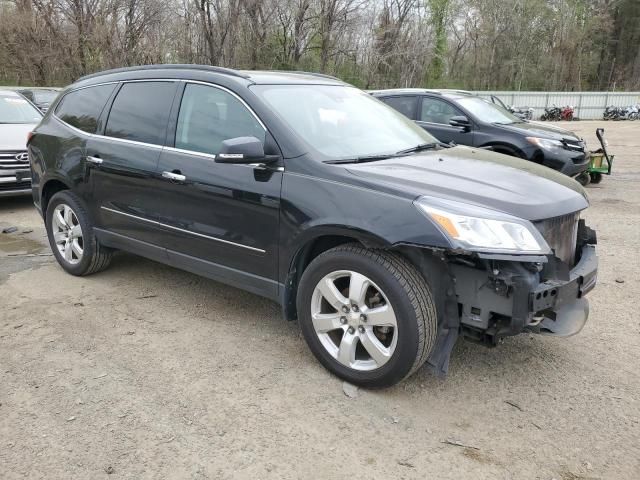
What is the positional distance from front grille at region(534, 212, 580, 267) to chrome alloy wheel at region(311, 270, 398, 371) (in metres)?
0.93

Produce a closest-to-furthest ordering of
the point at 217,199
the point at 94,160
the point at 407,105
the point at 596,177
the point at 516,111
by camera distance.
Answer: the point at 217,199 < the point at 94,160 < the point at 407,105 < the point at 596,177 < the point at 516,111

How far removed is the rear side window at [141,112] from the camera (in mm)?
4129

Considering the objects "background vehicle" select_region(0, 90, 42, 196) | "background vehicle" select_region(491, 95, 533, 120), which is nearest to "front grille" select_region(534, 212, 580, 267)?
"background vehicle" select_region(0, 90, 42, 196)

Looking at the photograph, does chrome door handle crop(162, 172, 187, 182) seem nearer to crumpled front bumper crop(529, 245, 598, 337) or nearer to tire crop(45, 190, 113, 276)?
tire crop(45, 190, 113, 276)

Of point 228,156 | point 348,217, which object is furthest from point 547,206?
point 228,156

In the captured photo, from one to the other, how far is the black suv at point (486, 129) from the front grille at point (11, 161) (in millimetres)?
5774

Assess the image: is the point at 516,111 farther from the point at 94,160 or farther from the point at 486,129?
the point at 94,160

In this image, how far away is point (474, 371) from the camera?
11.1 feet

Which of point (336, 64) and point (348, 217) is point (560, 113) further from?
point (348, 217)

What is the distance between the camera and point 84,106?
4922 millimetres

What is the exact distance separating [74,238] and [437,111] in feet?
20.5

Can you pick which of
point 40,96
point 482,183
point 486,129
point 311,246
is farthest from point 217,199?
point 40,96

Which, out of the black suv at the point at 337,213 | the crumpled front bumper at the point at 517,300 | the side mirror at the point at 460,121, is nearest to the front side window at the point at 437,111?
the side mirror at the point at 460,121

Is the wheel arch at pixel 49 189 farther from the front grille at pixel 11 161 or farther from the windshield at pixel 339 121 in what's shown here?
the front grille at pixel 11 161
